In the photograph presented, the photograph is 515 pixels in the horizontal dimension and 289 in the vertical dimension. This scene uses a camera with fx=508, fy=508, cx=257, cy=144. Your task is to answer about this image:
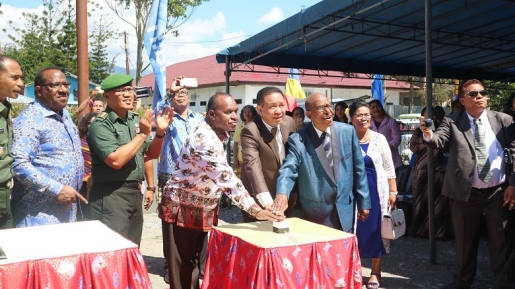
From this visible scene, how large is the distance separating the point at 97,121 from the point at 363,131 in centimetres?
232

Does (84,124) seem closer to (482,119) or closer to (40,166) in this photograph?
(40,166)

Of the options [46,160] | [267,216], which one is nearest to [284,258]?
[267,216]

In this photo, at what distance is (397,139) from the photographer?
702 centimetres

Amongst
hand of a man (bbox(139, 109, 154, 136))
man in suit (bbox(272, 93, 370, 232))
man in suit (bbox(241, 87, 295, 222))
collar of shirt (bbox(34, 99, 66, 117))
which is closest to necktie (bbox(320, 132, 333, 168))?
man in suit (bbox(272, 93, 370, 232))

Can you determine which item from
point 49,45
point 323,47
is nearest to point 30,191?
point 323,47

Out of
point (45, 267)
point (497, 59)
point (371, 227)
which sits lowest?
point (371, 227)

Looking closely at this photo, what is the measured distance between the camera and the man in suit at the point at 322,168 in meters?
3.68

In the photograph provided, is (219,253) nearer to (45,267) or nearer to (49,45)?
(45,267)

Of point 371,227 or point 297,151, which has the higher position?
point 297,151

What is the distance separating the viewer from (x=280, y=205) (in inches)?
→ 129

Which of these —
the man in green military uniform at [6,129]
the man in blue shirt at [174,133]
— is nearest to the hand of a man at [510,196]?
the man in blue shirt at [174,133]

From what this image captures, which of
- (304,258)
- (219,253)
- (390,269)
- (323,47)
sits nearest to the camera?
(304,258)

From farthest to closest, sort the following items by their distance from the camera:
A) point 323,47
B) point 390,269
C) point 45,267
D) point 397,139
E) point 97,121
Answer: point 323,47, point 397,139, point 390,269, point 97,121, point 45,267

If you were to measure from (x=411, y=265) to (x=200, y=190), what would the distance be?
10.0 ft
